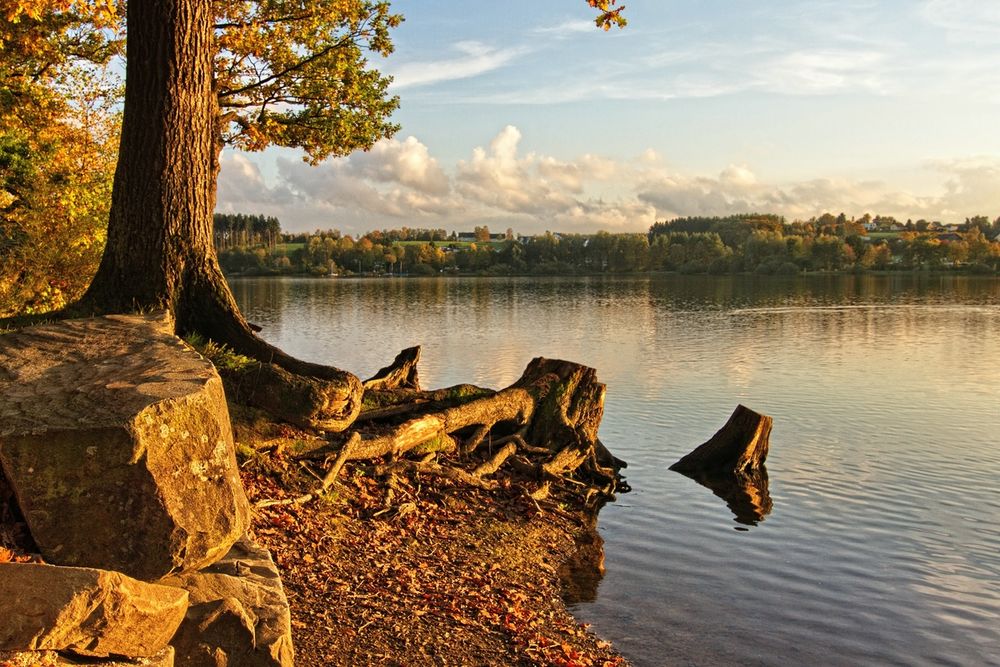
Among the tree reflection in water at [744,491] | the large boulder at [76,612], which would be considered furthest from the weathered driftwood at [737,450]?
the large boulder at [76,612]

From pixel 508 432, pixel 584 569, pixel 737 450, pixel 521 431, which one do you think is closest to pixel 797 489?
pixel 737 450

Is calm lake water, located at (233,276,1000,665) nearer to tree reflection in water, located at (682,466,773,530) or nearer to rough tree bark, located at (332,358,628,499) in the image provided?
tree reflection in water, located at (682,466,773,530)

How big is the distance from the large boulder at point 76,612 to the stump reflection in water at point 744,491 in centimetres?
1247

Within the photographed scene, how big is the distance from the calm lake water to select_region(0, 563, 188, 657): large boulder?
6.15m

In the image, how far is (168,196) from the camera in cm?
1198

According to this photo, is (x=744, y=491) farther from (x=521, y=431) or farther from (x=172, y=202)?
(x=172, y=202)

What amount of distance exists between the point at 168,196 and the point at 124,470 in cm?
747

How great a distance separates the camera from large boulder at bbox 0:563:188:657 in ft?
15.0

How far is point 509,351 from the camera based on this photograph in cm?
4306

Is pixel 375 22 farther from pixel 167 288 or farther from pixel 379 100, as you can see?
pixel 167 288

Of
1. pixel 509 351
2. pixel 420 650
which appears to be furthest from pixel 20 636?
pixel 509 351

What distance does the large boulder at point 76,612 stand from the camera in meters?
4.58

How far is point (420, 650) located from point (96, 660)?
3817mm

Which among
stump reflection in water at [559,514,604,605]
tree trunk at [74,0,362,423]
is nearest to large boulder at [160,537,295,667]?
tree trunk at [74,0,362,423]
